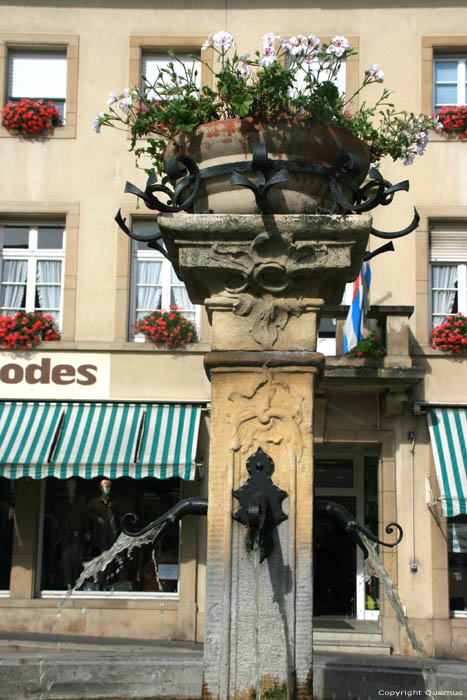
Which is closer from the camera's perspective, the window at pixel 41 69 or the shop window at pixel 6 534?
the shop window at pixel 6 534

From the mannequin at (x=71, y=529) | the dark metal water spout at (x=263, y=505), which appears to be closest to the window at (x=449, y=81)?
the mannequin at (x=71, y=529)

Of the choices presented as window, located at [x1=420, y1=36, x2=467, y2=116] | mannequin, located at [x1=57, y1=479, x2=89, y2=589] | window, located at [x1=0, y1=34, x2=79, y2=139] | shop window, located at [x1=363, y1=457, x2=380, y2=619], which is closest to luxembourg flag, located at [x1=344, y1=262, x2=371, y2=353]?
shop window, located at [x1=363, y1=457, x2=380, y2=619]

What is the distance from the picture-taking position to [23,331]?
12.7 metres

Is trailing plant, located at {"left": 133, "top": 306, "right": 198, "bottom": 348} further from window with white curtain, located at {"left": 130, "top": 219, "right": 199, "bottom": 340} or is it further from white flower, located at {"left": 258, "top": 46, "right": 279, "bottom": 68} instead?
white flower, located at {"left": 258, "top": 46, "right": 279, "bottom": 68}

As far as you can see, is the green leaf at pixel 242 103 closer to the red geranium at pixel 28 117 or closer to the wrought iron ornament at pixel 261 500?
the wrought iron ornament at pixel 261 500

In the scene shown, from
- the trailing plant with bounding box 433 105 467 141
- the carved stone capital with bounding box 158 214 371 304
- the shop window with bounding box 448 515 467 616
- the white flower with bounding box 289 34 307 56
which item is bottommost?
the shop window with bounding box 448 515 467 616

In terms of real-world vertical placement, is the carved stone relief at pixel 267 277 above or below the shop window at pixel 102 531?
above

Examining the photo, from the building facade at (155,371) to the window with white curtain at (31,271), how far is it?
3 centimetres

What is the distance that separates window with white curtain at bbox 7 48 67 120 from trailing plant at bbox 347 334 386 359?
5.75 metres

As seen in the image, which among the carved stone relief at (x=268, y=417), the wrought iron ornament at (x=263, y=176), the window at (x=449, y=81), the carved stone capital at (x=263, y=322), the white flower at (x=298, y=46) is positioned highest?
the window at (x=449, y=81)

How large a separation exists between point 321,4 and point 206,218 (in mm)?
10571

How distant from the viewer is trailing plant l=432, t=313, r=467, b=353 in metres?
12.4

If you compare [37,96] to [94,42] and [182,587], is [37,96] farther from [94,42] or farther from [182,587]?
[182,587]

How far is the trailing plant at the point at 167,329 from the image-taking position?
1276 cm
